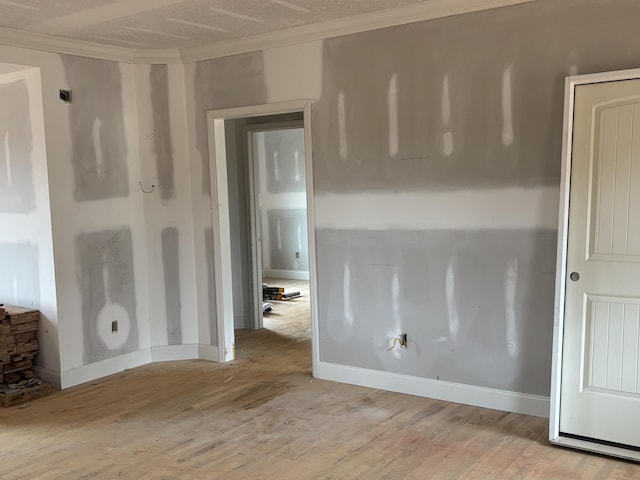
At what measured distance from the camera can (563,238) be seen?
10.6 feet

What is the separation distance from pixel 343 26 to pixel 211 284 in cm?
237

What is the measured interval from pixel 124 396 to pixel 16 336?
95cm

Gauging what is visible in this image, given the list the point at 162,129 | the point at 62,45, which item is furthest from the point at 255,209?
the point at 62,45

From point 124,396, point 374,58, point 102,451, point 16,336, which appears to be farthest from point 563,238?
point 16,336

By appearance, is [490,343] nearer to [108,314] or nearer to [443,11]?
[443,11]

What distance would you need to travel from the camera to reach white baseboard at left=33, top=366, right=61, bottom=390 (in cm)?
447

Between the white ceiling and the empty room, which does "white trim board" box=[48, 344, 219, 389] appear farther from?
the white ceiling

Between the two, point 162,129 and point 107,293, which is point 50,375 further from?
point 162,129

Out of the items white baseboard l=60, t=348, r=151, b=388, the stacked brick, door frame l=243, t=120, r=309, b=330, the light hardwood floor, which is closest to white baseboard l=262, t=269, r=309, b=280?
door frame l=243, t=120, r=309, b=330

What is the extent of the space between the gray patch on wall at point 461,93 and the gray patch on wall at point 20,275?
228cm

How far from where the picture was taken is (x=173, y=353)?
203 inches

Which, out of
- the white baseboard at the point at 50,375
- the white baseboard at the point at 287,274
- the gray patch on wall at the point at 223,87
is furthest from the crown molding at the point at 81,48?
the white baseboard at the point at 287,274

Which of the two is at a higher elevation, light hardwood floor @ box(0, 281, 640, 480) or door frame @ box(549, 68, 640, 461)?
door frame @ box(549, 68, 640, 461)

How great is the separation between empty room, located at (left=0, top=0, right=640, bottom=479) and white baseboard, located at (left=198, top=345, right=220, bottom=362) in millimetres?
30
